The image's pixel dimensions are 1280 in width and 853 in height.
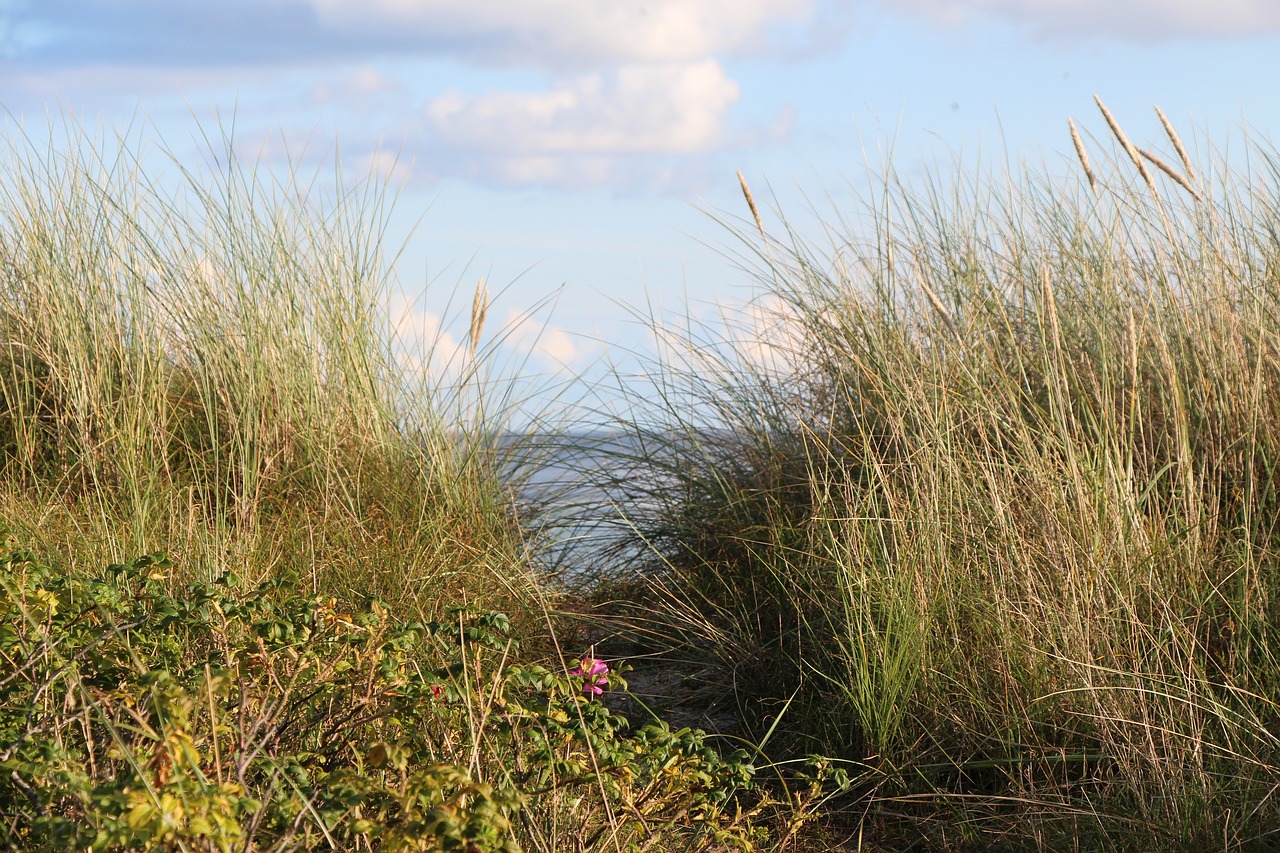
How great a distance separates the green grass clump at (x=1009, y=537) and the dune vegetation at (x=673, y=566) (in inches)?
0.7

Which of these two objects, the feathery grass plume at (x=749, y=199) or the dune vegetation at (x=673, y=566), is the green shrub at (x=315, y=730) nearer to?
the dune vegetation at (x=673, y=566)

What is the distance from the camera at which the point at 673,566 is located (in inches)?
139

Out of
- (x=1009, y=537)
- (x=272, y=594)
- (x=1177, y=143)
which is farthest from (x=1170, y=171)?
(x=272, y=594)

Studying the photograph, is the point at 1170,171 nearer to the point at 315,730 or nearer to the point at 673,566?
the point at 673,566

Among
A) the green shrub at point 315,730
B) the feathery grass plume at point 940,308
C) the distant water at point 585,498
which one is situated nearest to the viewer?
the green shrub at point 315,730

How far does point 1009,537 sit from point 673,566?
1.11m

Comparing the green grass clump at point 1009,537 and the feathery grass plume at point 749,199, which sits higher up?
the feathery grass plume at point 749,199

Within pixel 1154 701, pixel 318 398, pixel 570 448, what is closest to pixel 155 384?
pixel 318 398

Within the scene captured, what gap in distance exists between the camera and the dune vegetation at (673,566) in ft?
6.52

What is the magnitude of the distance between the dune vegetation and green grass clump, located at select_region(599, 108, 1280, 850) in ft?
0.05

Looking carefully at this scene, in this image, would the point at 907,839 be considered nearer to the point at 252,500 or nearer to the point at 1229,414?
the point at 1229,414

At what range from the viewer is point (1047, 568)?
2.72 metres

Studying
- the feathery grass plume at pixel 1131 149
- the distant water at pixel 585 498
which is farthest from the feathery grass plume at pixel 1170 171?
the distant water at pixel 585 498

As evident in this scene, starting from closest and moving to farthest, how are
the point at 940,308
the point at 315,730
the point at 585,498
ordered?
1. the point at 315,730
2. the point at 940,308
3. the point at 585,498
